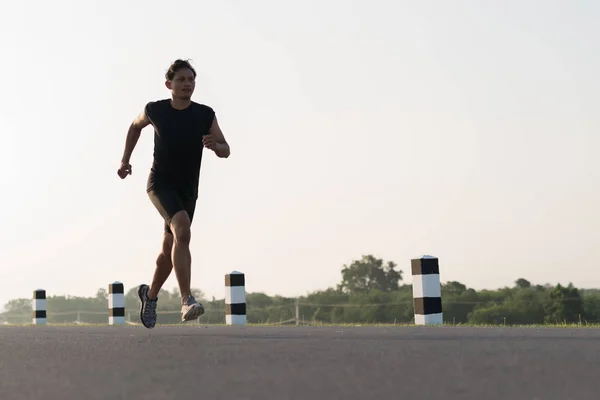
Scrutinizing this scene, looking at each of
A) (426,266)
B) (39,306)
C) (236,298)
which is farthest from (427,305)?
(39,306)

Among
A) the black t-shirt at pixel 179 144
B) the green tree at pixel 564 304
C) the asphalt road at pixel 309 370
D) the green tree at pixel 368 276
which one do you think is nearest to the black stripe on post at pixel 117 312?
the black t-shirt at pixel 179 144

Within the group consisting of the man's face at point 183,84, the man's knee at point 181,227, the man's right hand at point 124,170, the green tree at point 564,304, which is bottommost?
the green tree at point 564,304

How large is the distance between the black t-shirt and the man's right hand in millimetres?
519

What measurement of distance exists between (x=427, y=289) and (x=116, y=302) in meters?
6.98

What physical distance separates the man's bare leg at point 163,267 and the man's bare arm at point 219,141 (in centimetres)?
89

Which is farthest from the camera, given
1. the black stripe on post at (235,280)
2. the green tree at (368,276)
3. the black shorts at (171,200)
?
the green tree at (368,276)

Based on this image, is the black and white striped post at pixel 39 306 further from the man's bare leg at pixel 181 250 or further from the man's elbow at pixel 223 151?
the man's elbow at pixel 223 151

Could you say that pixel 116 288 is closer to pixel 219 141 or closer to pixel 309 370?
pixel 219 141

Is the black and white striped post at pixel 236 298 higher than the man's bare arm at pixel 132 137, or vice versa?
→ the man's bare arm at pixel 132 137

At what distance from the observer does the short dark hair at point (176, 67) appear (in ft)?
25.1

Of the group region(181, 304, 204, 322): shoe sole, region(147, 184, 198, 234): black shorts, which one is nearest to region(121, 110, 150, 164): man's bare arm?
region(147, 184, 198, 234): black shorts

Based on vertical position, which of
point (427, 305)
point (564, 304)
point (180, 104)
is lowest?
point (564, 304)

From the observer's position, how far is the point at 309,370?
3.85 metres

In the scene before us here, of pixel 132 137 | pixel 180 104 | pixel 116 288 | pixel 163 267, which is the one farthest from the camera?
pixel 116 288
